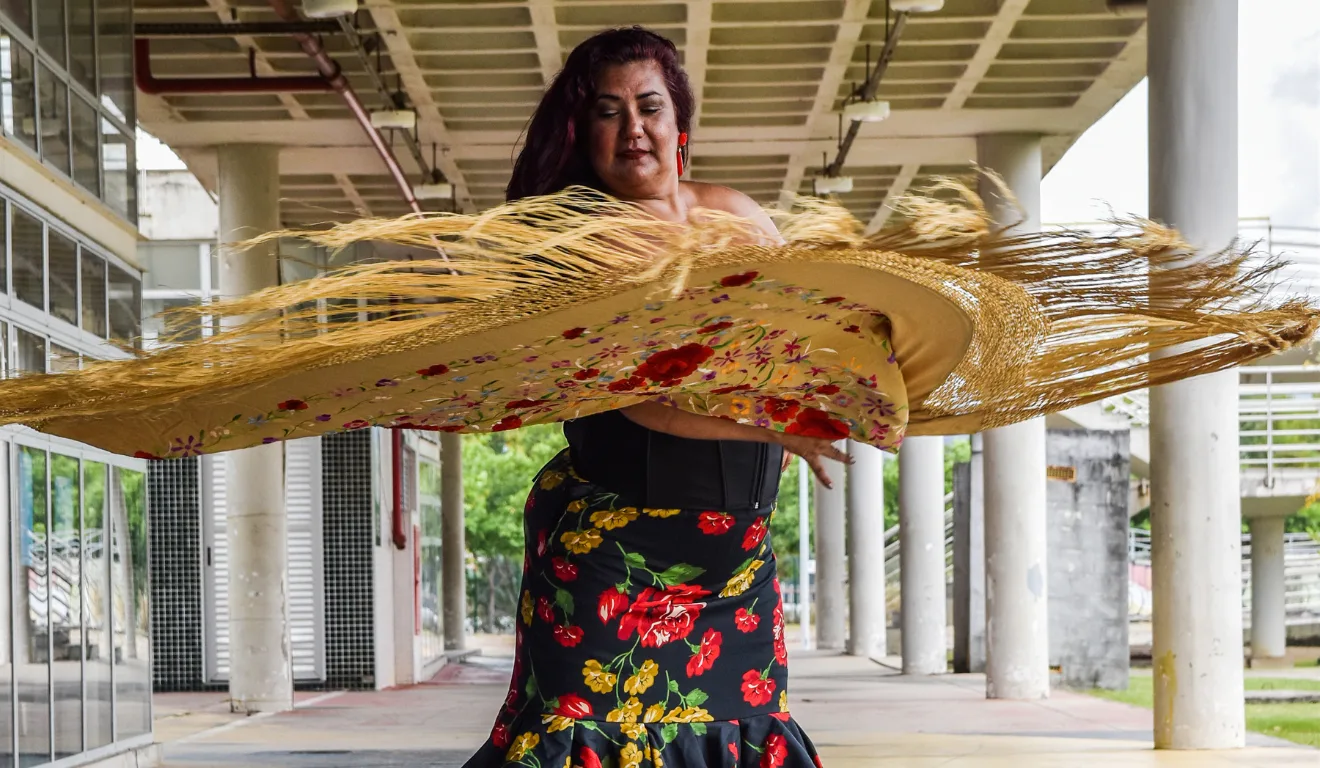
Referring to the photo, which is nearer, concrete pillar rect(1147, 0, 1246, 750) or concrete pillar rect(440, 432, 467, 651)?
concrete pillar rect(1147, 0, 1246, 750)

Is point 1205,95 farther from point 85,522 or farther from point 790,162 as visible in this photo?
point 790,162

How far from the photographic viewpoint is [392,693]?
639 inches

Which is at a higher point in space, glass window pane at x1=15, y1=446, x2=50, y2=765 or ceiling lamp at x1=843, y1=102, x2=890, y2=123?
ceiling lamp at x1=843, y1=102, x2=890, y2=123

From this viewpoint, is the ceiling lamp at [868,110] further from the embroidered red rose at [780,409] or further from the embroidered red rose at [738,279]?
the embroidered red rose at [738,279]

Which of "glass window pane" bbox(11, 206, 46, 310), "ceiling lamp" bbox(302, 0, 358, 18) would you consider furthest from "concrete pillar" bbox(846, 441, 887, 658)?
"glass window pane" bbox(11, 206, 46, 310)

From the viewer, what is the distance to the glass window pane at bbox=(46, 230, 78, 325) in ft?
25.8

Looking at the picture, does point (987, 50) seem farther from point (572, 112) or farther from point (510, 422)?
point (510, 422)

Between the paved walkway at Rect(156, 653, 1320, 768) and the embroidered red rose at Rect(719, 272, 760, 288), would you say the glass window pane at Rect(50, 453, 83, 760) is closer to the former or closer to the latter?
the paved walkway at Rect(156, 653, 1320, 768)

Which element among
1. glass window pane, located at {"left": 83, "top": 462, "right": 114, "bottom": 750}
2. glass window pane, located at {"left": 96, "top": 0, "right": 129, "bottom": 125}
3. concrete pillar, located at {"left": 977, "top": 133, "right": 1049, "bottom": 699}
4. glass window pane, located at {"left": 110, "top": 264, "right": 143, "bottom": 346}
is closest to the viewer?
glass window pane, located at {"left": 83, "top": 462, "right": 114, "bottom": 750}

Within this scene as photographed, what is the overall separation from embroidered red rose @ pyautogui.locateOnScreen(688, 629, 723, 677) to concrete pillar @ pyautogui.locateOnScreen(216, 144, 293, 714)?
11896 millimetres

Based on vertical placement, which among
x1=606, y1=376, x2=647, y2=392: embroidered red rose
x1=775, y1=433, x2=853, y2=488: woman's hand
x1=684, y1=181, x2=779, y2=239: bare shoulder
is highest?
x1=684, y1=181, x2=779, y2=239: bare shoulder

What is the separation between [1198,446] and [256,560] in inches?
320

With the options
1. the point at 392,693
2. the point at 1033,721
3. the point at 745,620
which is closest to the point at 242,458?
the point at 392,693

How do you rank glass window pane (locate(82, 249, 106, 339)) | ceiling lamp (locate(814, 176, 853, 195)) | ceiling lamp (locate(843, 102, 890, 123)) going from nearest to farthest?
glass window pane (locate(82, 249, 106, 339)), ceiling lamp (locate(843, 102, 890, 123)), ceiling lamp (locate(814, 176, 853, 195))
